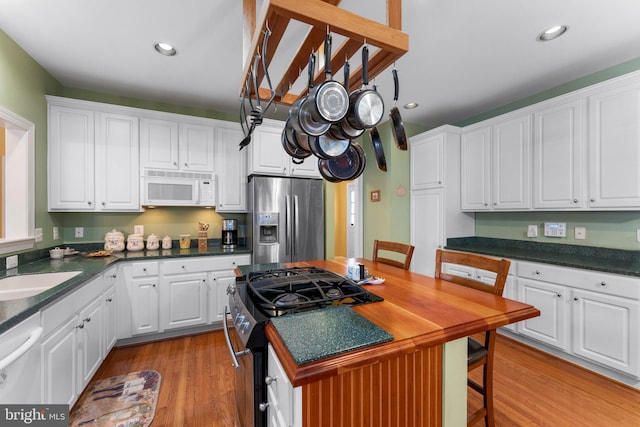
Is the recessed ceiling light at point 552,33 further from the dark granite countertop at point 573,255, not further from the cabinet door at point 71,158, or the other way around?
the cabinet door at point 71,158

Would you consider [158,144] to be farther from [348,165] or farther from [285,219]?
[348,165]

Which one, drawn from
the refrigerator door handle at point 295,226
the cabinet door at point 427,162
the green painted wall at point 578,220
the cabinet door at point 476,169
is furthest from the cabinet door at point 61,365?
the green painted wall at point 578,220

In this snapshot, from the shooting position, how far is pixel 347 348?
0.78 meters

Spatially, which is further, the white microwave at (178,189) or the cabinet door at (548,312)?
the white microwave at (178,189)

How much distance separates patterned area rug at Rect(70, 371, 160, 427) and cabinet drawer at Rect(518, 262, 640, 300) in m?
3.31

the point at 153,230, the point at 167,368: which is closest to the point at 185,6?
the point at 153,230

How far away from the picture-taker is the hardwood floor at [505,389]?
1.73 m

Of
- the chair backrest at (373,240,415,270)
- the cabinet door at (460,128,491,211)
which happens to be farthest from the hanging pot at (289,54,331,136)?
the cabinet door at (460,128,491,211)

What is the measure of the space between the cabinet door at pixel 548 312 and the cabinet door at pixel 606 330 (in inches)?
2.9

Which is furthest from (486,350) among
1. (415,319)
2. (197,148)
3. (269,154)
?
(197,148)

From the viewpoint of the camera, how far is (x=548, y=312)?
2.39m

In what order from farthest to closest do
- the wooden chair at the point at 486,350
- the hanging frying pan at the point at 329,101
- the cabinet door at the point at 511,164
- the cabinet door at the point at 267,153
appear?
the cabinet door at the point at 267,153 < the cabinet door at the point at 511,164 < the wooden chair at the point at 486,350 < the hanging frying pan at the point at 329,101

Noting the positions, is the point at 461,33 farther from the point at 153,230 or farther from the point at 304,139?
the point at 153,230

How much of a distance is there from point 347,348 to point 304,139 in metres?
1.03
